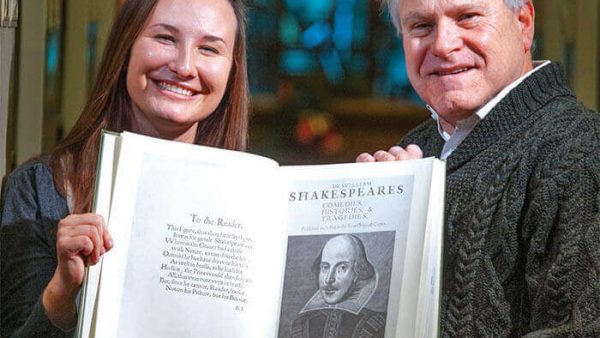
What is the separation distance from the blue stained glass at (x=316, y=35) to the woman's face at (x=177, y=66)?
1.97 meters

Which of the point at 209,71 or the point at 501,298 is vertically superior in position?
the point at 209,71

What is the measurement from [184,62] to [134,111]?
11 centimetres

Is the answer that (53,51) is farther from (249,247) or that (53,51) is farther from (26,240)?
(249,247)

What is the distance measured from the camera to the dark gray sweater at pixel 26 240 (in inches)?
54.9

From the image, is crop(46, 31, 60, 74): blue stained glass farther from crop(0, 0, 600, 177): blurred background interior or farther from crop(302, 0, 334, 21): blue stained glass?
crop(302, 0, 334, 21): blue stained glass

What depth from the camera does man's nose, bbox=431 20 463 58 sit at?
4.74 feet

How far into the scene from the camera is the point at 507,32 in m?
1.46

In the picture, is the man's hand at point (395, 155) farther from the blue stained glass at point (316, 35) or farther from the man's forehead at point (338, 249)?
the blue stained glass at point (316, 35)

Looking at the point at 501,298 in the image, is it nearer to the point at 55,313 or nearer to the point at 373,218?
the point at 373,218

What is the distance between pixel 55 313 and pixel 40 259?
0.12 m

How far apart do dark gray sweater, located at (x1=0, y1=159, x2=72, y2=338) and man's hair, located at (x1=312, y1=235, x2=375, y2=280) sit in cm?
33

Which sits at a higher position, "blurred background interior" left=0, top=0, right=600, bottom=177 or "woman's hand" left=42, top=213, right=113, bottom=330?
"blurred background interior" left=0, top=0, right=600, bottom=177

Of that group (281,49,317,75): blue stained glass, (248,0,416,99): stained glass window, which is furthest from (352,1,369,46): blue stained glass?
(281,49,317,75): blue stained glass

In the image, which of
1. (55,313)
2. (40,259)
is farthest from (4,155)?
(55,313)
